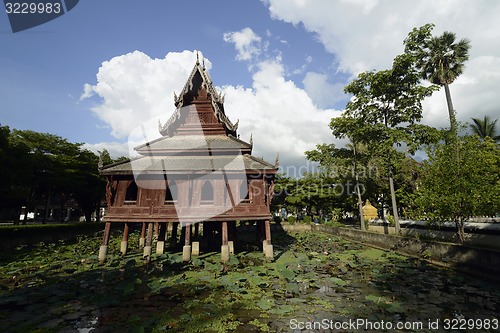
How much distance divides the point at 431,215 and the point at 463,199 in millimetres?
1610

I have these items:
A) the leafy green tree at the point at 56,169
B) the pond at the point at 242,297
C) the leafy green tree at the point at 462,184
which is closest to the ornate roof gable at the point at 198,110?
the pond at the point at 242,297

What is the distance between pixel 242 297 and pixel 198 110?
51.0 ft

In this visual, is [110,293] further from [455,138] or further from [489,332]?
[455,138]

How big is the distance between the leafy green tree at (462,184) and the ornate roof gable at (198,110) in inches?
571

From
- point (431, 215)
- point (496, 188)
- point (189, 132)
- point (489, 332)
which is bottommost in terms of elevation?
point (489, 332)

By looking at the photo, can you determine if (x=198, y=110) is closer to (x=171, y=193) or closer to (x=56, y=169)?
(x=171, y=193)

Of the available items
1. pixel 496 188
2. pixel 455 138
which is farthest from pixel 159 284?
pixel 455 138

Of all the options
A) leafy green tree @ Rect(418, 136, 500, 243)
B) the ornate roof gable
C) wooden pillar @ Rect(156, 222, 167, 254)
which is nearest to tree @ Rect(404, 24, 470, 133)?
leafy green tree @ Rect(418, 136, 500, 243)

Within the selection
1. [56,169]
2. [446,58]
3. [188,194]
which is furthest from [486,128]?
[56,169]

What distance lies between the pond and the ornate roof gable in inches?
412

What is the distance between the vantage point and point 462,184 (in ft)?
40.6

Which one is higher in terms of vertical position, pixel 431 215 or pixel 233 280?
pixel 431 215

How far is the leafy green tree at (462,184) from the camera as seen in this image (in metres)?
12.0

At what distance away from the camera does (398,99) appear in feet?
66.7
